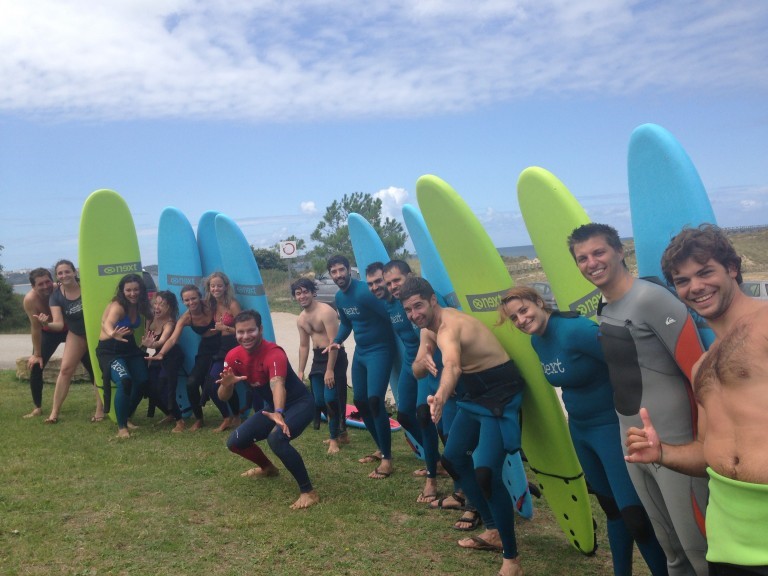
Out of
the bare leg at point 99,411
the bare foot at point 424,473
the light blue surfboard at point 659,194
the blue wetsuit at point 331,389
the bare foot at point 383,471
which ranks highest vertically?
the light blue surfboard at point 659,194

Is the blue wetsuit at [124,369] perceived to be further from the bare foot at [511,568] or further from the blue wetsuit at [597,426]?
the blue wetsuit at [597,426]

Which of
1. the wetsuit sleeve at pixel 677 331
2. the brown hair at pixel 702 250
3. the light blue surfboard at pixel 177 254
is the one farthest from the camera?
the light blue surfboard at pixel 177 254

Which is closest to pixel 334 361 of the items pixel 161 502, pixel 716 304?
pixel 161 502

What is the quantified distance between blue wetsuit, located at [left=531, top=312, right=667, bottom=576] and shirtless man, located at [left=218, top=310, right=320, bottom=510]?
6.68 feet

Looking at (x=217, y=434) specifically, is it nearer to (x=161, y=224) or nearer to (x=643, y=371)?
(x=161, y=224)

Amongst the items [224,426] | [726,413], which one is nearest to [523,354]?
[726,413]

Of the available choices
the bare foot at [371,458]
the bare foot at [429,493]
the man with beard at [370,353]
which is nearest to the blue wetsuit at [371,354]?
the man with beard at [370,353]

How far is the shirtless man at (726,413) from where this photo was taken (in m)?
1.69

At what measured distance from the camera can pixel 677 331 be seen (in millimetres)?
2377

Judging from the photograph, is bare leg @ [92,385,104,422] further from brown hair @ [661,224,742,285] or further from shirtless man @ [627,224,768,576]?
brown hair @ [661,224,742,285]

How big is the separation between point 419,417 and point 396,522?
70cm

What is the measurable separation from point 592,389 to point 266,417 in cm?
243

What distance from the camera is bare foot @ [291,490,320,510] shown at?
14.5ft

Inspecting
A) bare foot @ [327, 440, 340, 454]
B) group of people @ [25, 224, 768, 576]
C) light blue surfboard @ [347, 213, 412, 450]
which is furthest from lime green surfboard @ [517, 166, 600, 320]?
bare foot @ [327, 440, 340, 454]
